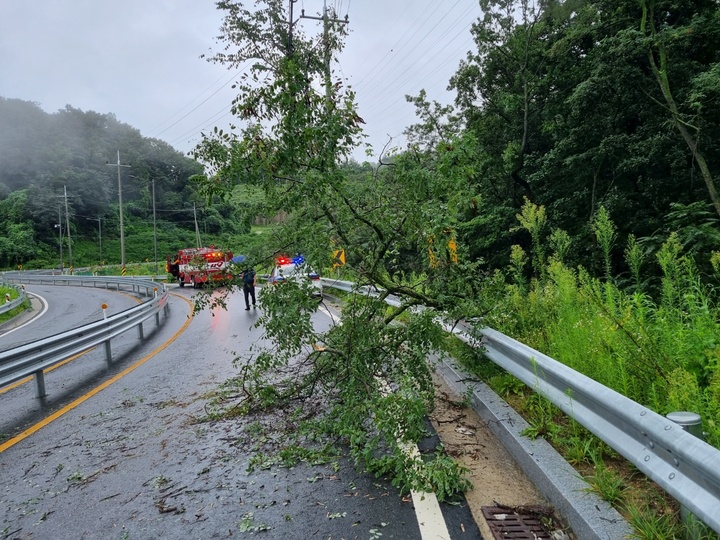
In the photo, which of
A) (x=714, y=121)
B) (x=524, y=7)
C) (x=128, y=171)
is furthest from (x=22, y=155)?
(x=714, y=121)

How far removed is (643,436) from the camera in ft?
7.76

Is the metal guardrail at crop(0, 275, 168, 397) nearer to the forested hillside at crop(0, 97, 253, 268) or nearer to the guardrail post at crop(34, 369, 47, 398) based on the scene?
the guardrail post at crop(34, 369, 47, 398)

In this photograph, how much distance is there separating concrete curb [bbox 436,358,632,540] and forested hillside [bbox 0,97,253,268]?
70.4 metres

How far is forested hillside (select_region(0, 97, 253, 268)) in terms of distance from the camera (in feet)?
250

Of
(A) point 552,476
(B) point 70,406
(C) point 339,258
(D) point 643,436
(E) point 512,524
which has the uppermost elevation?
(C) point 339,258

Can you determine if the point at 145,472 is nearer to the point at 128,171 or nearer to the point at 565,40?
the point at 565,40

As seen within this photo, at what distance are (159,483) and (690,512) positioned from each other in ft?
11.0

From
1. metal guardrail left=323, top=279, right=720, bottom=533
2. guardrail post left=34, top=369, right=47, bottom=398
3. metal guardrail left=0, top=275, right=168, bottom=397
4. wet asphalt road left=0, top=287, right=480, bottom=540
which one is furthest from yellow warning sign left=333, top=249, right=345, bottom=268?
guardrail post left=34, top=369, right=47, bottom=398

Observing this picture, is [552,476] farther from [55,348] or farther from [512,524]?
[55,348]

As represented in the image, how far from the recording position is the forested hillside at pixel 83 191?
76312 millimetres

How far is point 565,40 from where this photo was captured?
1700 cm

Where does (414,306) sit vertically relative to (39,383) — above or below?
above

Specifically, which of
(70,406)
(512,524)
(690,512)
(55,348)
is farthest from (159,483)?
(55,348)

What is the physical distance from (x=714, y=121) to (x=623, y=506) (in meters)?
16.2
